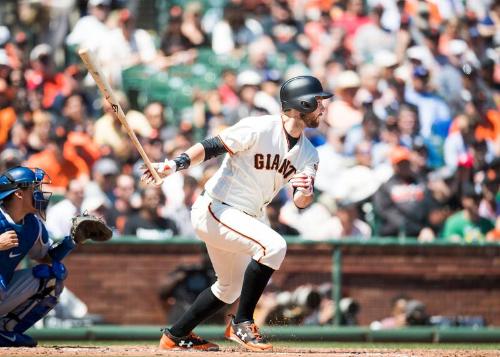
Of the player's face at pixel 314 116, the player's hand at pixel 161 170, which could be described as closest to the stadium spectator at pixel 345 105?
the player's face at pixel 314 116

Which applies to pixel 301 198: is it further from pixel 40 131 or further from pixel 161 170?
pixel 40 131

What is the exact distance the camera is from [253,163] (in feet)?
24.2

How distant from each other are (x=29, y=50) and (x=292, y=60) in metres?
3.31

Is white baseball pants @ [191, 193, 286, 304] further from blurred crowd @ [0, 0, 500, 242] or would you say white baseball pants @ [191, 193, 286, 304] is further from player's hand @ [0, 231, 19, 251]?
blurred crowd @ [0, 0, 500, 242]

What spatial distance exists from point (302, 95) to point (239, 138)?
50 cm

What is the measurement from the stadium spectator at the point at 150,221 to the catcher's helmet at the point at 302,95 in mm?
3988

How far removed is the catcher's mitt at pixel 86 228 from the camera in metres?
7.58

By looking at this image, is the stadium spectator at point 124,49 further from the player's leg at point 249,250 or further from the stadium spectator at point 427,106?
the player's leg at point 249,250

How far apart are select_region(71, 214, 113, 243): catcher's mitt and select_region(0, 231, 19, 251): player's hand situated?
397mm

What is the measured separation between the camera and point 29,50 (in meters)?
14.5

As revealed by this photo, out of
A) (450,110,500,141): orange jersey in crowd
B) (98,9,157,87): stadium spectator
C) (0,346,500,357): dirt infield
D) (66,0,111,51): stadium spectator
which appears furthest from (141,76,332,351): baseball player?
(66,0,111,51): stadium spectator

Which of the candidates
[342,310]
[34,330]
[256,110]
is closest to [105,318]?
[34,330]

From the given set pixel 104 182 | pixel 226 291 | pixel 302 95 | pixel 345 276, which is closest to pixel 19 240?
pixel 226 291

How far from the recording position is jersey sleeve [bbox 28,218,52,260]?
25.2 feet
